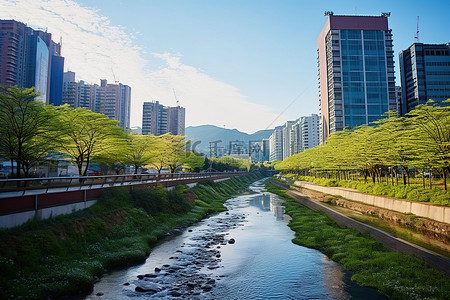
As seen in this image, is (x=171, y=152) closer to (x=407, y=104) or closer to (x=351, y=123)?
(x=351, y=123)

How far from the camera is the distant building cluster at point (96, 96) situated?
14800 centimetres

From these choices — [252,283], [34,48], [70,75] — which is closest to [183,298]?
[252,283]

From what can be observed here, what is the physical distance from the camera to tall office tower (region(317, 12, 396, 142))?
372 feet

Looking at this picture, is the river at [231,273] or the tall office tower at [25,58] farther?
the tall office tower at [25,58]

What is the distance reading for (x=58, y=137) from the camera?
28578 mm

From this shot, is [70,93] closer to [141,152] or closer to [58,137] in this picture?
[141,152]

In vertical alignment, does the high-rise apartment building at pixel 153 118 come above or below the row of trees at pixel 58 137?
above

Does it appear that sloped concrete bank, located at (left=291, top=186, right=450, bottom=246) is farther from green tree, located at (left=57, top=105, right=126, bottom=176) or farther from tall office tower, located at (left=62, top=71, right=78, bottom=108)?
tall office tower, located at (left=62, top=71, right=78, bottom=108)

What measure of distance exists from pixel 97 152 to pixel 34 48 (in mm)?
106042

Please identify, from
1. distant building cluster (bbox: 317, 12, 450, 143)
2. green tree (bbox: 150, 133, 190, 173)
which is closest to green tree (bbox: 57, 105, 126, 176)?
green tree (bbox: 150, 133, 190, 173)

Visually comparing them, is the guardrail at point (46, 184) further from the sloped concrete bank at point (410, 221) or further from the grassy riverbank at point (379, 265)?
the sloped concrete bank at point (410, 221)

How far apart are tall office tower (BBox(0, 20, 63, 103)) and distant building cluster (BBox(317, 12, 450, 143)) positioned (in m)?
107

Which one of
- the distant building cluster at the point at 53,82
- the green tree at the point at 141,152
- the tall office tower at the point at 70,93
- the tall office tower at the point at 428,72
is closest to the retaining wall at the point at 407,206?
the green tree at the point at 141,152

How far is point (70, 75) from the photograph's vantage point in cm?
16650
